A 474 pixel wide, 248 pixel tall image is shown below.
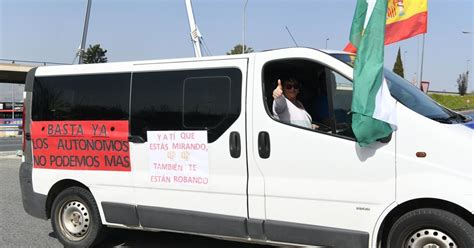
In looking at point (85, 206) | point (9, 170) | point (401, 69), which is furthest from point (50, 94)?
point (401, 69)

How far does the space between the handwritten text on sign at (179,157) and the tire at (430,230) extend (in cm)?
183

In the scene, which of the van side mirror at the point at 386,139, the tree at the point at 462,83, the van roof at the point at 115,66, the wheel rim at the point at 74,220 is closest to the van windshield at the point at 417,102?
the van side mirror at the point at 386,139

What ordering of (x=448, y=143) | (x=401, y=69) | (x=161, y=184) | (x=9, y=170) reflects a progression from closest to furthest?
(x=448, y=143), (x=161, y=184), (x=9, y=170), (x=401, y=69)

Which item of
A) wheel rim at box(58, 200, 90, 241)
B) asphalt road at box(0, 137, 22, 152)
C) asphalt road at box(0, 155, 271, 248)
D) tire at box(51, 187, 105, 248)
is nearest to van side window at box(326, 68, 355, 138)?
asphalt road at box(0, 155, 271, 248)

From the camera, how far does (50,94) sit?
5.68 m

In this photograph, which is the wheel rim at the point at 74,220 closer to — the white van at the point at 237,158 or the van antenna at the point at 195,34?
the white van at the point at 237,158

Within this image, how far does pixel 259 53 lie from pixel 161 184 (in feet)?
5.49

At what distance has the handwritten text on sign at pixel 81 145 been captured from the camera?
5188mm

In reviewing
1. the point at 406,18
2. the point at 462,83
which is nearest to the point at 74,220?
the point at 406,18

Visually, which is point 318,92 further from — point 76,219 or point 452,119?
point 76,219

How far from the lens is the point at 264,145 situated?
14.5 feet

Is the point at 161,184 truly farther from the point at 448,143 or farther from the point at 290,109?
the point at 448,143

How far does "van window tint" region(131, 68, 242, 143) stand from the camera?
15.2ft

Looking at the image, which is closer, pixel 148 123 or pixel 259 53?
pixel 259 53
